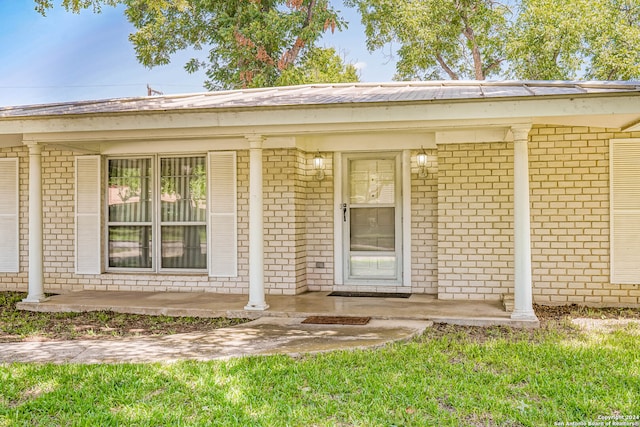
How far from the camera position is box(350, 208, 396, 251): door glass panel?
851 cm

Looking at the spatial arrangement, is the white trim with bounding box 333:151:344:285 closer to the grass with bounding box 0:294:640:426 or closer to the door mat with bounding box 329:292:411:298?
the door mat with bounding box 329:292:411:298

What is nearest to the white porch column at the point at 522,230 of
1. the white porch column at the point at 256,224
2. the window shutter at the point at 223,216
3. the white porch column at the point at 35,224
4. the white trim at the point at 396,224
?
the white trim at the point at 396,224

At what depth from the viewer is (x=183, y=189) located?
8.74m

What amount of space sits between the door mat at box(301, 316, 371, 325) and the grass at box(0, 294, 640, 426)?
1.17 metres

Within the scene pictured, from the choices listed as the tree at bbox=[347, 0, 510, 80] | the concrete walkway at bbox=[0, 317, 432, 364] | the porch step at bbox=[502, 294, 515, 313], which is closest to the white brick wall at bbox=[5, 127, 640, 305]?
the porch step at bbox=[502, 294, 515, 313]

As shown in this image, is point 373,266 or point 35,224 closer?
point 35,224

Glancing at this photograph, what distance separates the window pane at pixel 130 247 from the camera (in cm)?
888

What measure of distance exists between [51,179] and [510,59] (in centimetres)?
1393

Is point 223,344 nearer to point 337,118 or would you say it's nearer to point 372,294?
point 337,118

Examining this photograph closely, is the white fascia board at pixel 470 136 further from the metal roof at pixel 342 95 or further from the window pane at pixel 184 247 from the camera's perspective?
the window pane at pixel 184 247

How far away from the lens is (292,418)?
Result: 3.63 m

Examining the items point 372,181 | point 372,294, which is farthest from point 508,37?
point 372,294

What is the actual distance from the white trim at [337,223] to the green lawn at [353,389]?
3.40 metres

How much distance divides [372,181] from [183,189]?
9.50 ft
